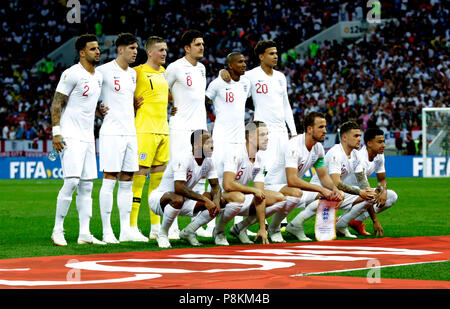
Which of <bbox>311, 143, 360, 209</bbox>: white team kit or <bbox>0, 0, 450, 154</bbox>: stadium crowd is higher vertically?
<bbox>0, 0, 450, 154</bbox>: stadium crowd

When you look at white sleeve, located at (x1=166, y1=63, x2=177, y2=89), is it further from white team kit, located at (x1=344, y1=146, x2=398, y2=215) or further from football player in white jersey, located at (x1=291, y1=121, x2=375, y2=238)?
white team kit, located at (x1=344, y1=146, x2=398, y2=215)

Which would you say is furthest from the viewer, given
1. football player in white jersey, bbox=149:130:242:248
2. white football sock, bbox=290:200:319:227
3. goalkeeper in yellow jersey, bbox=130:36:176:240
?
goalkeeper in yellow jersey, bbox=130:36:176:240

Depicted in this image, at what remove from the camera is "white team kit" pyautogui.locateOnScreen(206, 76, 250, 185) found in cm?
1006

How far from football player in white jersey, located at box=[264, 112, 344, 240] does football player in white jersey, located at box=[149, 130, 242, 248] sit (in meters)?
0.79

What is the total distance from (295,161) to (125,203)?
6.68ft

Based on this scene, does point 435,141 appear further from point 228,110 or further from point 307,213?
point 307,213

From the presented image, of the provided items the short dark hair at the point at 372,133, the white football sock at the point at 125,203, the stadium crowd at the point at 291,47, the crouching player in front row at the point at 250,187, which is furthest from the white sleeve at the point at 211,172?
the stadium crowd at the point at 291,47

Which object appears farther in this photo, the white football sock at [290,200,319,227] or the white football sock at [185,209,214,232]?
the white football sock at [290,200,319,227]

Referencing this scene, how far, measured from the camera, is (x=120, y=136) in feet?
30.1

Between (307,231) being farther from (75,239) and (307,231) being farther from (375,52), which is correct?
(375,52)

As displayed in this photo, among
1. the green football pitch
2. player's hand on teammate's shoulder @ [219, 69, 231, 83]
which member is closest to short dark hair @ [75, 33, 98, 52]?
A: player's hand on teammate's shoulder @ [219, 69, 231, 83]

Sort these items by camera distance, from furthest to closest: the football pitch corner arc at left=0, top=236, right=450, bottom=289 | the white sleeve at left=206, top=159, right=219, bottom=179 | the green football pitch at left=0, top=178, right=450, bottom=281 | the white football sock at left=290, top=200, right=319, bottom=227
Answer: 1. the white football sock at left=290, top=200, right=319, bottom=227
2. the white sleeve at left=206, top=159, right=219, bottom=179
3. the green football pitch at left=0, top=178, right=450, bottom=281
4. the football pitch corner arc at left=0, top=236, right=450, bottom=289

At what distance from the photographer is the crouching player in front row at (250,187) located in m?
8.62

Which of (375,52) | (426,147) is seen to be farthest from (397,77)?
(426,147)
